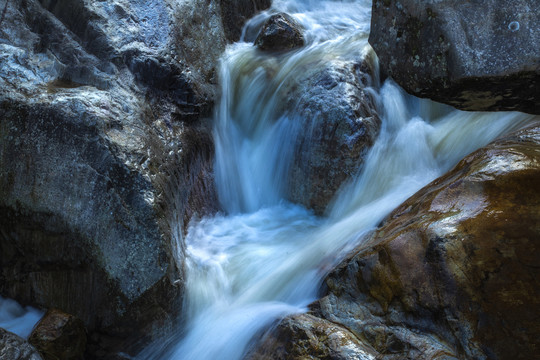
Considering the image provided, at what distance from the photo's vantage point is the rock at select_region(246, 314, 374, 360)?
3162 mm

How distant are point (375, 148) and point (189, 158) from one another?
6.80 feet

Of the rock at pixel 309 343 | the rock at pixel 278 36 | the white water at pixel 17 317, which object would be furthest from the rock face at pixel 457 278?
the rock at pixel 278 36

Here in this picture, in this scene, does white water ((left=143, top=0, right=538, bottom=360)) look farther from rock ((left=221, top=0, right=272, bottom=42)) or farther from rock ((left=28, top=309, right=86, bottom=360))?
rock ((left=28, top=309, right=86, bottom=360))

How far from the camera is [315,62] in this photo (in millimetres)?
6203

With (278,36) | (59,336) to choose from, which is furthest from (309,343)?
(278,36)

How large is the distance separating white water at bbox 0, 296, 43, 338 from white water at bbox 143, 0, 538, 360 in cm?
105

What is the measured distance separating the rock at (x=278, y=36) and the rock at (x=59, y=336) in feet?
14.3

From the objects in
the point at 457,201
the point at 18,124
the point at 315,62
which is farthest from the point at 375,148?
the point at 18,124

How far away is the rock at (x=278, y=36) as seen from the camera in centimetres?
675

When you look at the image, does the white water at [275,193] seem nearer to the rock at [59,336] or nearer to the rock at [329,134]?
the rock at [329,134]

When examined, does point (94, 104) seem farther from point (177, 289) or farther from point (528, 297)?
point (528, 297)

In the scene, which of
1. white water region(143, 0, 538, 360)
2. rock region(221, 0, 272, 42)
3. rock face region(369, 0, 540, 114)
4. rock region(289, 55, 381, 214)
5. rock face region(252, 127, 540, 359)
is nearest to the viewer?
rock face region(369, 0, 540, 114)

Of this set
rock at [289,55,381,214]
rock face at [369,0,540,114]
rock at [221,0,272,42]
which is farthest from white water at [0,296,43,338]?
rock at [221,0,272,42]

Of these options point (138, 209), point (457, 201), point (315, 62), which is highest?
point (315, 62)
